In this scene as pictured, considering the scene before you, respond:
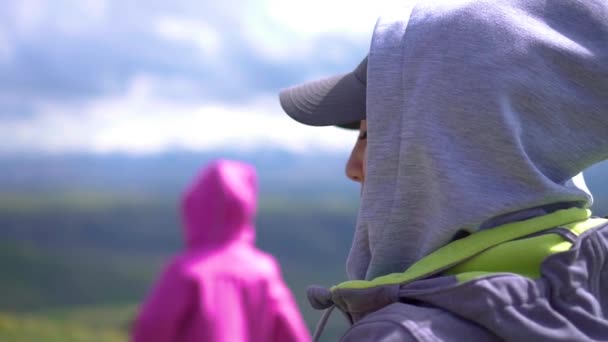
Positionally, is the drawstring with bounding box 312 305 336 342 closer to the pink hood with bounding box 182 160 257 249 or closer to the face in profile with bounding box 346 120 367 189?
the face in profile with bounding box 346 120 367 189

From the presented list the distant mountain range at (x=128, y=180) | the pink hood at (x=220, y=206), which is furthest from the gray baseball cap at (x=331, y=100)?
the distant mountain range at (x=128, y=180)

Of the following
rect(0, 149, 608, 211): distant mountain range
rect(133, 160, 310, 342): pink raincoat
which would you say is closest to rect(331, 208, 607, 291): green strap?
rect(133, 160, 310, 342): pink raincoat

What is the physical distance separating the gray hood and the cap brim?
15cm

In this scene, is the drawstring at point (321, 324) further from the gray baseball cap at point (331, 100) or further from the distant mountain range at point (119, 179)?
the distant mountain range at point (119, 179)

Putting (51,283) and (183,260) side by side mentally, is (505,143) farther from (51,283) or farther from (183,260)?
(51,283)

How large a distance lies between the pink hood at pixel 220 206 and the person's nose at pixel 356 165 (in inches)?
138

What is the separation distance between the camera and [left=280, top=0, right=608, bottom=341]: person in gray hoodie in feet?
4.22

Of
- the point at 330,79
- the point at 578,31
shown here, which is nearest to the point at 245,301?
the point at 330,79

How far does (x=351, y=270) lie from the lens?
1.58m

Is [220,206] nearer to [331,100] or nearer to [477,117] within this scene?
[331,100]

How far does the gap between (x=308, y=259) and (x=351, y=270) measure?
7052 centimetres

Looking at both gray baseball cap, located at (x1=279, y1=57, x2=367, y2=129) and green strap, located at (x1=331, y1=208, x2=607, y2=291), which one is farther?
gray baseball cap, located at (x1=279, y1=57, x2=367, y2=129)

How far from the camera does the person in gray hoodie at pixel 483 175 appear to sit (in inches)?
50.6

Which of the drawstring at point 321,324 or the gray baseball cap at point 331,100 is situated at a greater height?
the gray baseball cap at point 331,100
